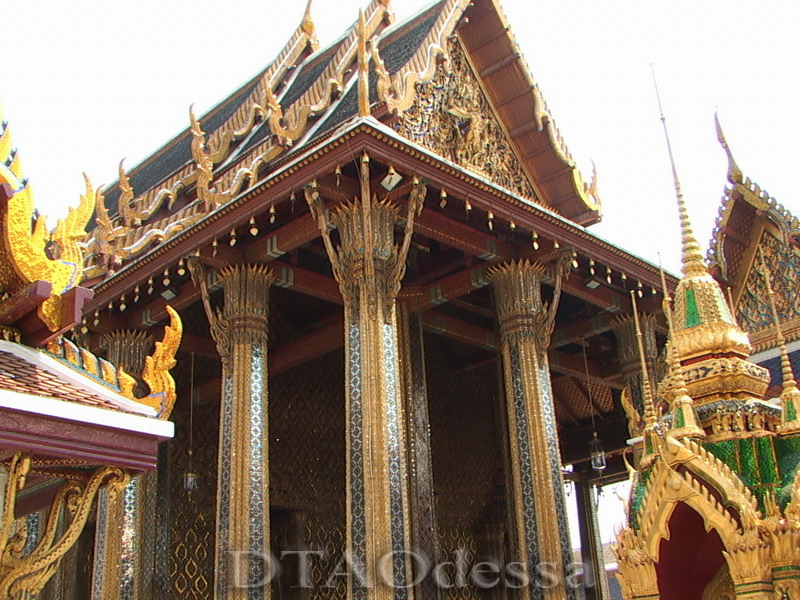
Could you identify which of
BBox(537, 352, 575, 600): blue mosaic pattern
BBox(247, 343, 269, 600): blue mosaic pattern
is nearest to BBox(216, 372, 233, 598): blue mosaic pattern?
BBox(247, 343, 269, 600): blue mosaic pattern

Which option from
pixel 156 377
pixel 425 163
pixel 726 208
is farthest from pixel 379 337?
pixel 156 377

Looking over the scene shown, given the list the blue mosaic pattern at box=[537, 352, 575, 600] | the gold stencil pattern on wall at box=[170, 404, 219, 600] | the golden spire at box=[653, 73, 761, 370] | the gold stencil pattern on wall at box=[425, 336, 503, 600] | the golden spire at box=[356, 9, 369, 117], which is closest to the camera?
the golden spire at box=[653, 73, 761, 370]

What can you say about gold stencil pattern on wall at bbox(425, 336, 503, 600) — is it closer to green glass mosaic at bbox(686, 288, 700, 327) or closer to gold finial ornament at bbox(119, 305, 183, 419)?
green glass mosaic at bbox(686, 288, 700, 327)

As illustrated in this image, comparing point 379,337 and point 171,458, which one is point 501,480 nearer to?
point 171,458

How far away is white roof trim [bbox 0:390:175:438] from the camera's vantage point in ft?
10.6

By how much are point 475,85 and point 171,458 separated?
19.0 feet

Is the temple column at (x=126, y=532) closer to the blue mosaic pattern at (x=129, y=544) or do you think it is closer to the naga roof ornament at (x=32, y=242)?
the blue mosaic pattern at (x=129, y=544)

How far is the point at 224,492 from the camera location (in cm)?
899

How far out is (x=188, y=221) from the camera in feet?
34.7

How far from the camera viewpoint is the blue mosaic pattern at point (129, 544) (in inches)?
391

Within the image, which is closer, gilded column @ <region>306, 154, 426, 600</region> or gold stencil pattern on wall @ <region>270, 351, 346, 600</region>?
gilded column @ <region>306, 154, 426, 600</region>

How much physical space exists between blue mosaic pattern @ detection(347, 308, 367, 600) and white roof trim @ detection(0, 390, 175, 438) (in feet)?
14.6

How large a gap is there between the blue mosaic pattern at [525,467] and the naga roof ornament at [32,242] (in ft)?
20.4

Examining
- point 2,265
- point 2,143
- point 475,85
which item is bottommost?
point 2,265
